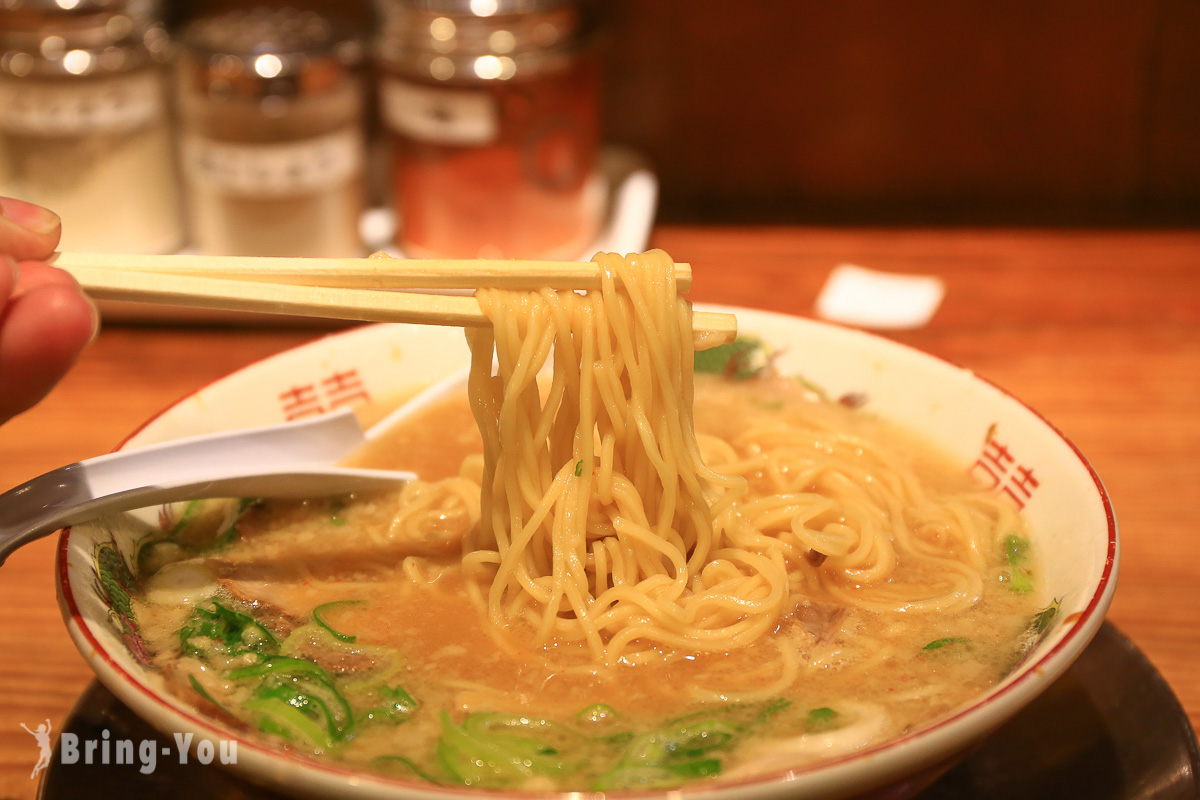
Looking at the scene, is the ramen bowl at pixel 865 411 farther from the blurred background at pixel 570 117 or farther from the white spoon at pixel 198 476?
the blurred background at pixel 570 117

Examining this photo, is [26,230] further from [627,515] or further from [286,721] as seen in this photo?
[627,515]

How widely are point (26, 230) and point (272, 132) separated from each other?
155cm

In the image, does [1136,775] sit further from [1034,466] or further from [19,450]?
[19,450]

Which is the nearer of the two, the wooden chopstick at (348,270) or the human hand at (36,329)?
the human hand at (36,329)

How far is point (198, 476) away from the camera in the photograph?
146cm

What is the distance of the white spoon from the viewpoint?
1312mm

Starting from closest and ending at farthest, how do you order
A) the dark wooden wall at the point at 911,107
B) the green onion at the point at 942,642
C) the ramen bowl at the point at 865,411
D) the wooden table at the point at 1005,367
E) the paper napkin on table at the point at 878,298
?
the ramen bowl at the point at 865,411 → the green onion at the point at 942,642 → the wooden table at the point at 1005,367 → the paper napkin on table at the point at 878,298 → the dark wooden wall at the point at 911,107

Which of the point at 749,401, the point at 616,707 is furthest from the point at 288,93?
the point at 616,707

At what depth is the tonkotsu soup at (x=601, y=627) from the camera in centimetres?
122

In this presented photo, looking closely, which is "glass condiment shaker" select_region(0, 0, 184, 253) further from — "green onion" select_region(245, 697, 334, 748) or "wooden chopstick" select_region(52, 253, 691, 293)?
"green onion" select_region(245, 697, 334, 748)

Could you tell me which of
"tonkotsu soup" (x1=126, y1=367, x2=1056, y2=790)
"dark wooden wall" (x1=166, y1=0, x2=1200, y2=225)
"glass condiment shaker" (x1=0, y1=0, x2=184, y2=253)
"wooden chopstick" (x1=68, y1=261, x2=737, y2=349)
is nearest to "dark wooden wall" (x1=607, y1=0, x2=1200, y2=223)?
"dark wooden wall" (x1=166, y1=0, x2=1200, y2=225)

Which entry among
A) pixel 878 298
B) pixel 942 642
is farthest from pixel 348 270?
pixel 878 298

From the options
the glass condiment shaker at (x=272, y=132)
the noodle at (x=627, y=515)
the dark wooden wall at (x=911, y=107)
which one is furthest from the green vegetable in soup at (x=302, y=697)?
the dark wooden wall at (x=911, y=107)

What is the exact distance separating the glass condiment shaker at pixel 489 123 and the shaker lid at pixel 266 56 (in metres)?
0.18
